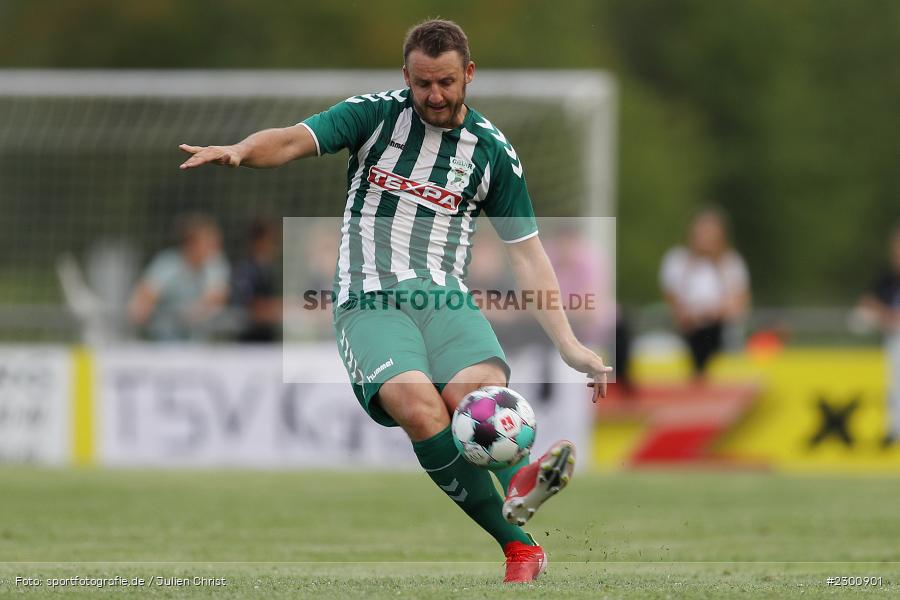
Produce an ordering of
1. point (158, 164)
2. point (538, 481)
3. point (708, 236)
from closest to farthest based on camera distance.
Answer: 1. point (538, 481)
2. point (708, 236)
3. point (158, 164)

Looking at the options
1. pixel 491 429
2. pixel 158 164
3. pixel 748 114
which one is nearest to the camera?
pixel 491 429

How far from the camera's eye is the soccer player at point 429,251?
6.65 metres

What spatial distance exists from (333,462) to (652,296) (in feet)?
81.2

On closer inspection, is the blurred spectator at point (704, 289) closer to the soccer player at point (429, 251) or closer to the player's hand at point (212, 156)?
the soccer player at point (429, 251)

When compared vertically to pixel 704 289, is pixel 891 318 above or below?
below

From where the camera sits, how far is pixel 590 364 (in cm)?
696

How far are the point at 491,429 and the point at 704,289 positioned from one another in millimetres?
8876

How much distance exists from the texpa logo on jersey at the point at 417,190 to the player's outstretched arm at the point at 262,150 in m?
0.40

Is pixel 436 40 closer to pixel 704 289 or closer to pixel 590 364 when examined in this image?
pixel 590 364

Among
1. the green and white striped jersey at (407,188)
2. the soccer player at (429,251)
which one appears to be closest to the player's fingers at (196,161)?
the soccer player at (429,251)

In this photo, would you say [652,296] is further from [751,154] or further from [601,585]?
[601,585]

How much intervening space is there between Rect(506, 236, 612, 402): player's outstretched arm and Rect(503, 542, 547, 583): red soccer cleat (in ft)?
2.41

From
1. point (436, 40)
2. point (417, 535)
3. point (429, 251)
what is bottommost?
point (417, 535)

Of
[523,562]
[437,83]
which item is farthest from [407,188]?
[523,562]
